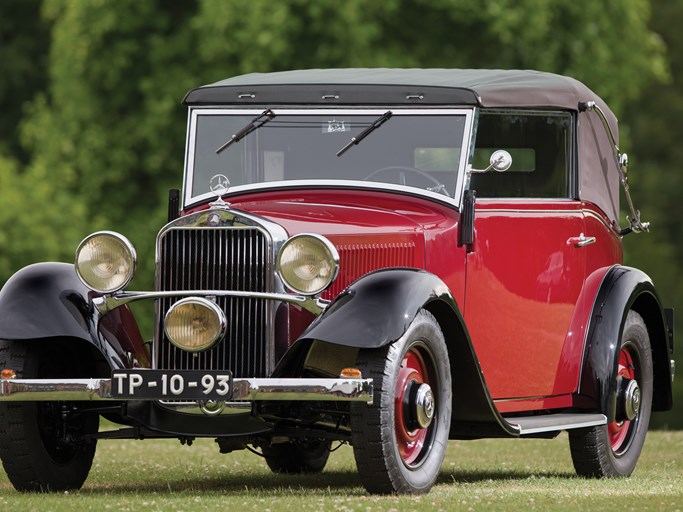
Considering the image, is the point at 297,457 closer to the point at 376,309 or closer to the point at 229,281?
the point at 229,281

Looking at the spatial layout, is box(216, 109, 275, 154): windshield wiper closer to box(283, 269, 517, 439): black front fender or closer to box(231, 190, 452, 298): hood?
box(231, 190, 452, 298): hood

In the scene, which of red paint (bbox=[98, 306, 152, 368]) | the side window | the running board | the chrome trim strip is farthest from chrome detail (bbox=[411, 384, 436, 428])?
the side window

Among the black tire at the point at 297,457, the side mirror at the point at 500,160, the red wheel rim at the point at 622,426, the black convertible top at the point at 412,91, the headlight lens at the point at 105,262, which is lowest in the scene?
the black tire at the point at 297,457

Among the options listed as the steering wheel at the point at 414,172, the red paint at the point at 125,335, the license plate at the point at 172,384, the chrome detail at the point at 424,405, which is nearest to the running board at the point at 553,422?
the chrome detail at the point at 424,405

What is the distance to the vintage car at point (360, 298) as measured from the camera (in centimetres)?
862

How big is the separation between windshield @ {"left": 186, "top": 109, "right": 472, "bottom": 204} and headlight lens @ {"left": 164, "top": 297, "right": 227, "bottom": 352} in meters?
1.39

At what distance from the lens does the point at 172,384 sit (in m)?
8.47

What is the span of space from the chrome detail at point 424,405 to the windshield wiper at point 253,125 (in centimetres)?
214

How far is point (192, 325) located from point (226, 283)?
0.31 m

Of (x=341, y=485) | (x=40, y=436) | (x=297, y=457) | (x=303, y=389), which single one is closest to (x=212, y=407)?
(x=303, y=389)

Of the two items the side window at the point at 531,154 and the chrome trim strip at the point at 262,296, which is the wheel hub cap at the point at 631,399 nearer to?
the side window at the point at 531,154

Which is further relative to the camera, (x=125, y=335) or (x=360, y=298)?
(x=125, y=335)

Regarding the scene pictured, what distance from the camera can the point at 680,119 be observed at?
37969 mm

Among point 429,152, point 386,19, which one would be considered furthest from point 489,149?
point 386,19
